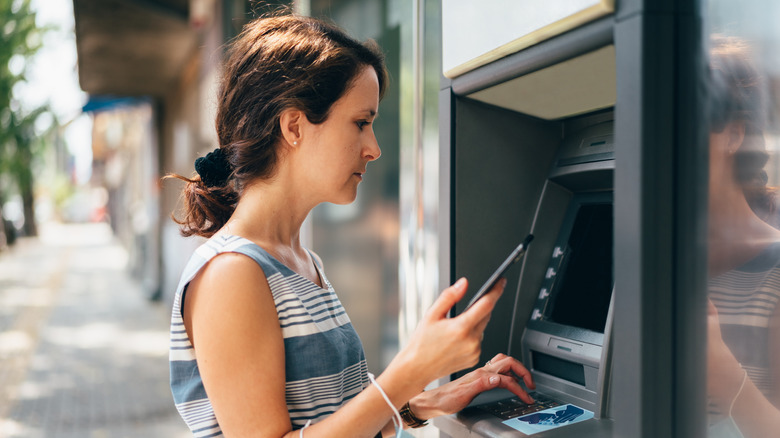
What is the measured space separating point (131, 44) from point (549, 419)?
7.52 meters

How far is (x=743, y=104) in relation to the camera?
0.96m

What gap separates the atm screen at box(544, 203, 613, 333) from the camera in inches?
56.4

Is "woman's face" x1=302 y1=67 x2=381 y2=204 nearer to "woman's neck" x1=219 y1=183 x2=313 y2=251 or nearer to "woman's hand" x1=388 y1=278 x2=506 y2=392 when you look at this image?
"woman's neck" x1=219 y1=183 x2=313 y2=251

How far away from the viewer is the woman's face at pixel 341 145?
52.8 inches

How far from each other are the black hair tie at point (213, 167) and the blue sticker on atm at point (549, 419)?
837mm

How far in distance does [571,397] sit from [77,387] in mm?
5027

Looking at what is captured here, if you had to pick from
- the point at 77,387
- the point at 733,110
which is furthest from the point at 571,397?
the point at 77,387

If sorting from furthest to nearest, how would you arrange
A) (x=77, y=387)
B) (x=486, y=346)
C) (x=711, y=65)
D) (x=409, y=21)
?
(x=77, y=387)
(x=409, y=21)
(x=486, y=346)
(x=711, y=65)

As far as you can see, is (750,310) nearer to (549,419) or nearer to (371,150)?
(549,419)

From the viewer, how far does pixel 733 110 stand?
960 millimetres

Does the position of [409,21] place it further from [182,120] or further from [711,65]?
[182,120]

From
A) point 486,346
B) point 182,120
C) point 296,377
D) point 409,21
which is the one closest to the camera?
point 296,377

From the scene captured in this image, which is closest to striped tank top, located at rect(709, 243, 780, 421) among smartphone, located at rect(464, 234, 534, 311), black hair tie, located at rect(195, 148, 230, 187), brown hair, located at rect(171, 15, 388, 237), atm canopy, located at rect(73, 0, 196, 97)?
smartphone, located at rect(464, 234, 534, 311)

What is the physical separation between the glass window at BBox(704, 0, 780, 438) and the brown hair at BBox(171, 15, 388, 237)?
2.41 ft
